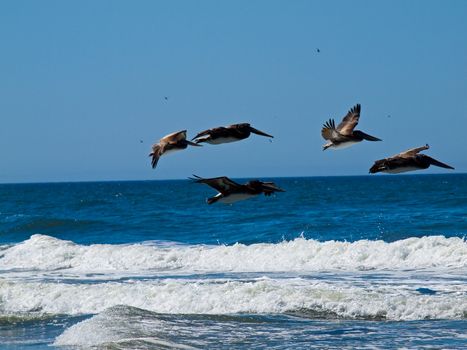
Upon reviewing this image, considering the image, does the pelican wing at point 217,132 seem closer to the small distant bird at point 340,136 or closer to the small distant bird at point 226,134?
the small distant bird at point 226,134

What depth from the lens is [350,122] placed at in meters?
10.6

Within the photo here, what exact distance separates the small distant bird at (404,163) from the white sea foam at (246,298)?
6444mm

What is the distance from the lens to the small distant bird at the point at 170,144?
9.21 m

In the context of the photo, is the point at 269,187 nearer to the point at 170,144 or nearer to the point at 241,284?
the point at 170,144

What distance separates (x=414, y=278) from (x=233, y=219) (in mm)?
18339

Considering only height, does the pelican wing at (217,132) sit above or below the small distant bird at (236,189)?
above

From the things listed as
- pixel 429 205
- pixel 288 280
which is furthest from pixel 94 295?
pixel 429 205

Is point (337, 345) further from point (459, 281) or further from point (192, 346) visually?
point (459, 281)

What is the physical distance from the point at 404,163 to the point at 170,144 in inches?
94.6

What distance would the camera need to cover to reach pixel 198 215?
42781 millimetres

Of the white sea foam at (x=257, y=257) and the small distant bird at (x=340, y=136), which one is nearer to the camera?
the small distant bird at (x=340, y=136)

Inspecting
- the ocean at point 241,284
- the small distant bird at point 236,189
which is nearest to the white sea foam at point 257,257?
the ocean at point 241,284

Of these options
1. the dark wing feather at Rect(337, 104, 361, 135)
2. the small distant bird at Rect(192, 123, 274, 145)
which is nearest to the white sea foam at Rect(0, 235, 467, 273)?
the dark wing feather at Rect(337, 104, 361, 135)

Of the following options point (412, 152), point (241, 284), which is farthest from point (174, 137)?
point (241, 284)
